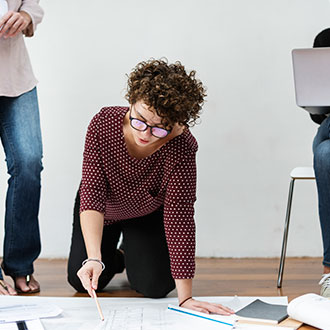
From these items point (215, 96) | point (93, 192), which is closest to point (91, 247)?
point (93, 192)

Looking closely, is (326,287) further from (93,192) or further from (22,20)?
(22,20)

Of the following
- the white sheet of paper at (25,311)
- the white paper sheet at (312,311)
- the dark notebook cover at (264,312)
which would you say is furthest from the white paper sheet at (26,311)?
the white paper sheet at (312,311)

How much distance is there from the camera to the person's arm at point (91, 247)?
1.23 meters

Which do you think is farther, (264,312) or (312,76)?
(312,76)

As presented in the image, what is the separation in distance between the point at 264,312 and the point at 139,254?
0.47 metres

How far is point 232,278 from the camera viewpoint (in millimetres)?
1962

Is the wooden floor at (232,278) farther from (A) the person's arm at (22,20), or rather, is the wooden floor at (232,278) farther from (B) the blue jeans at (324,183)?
(A) the person's arm at (22,20)

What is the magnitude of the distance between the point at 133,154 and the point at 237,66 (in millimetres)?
992

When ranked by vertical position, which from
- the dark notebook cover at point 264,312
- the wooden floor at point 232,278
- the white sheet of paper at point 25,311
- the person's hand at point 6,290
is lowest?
the wooden floor at point 232,278

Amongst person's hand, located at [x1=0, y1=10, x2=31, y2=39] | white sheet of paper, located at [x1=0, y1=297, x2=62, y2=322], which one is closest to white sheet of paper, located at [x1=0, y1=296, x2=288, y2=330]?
white sheet of paper, located at [x1=0, y1=297, x2=62, y2=322]

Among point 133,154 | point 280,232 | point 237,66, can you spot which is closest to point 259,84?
point 237,66

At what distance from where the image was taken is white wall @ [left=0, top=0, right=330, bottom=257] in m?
2.33

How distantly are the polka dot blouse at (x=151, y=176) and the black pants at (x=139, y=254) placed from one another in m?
0.20

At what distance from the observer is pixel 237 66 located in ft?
7.69
